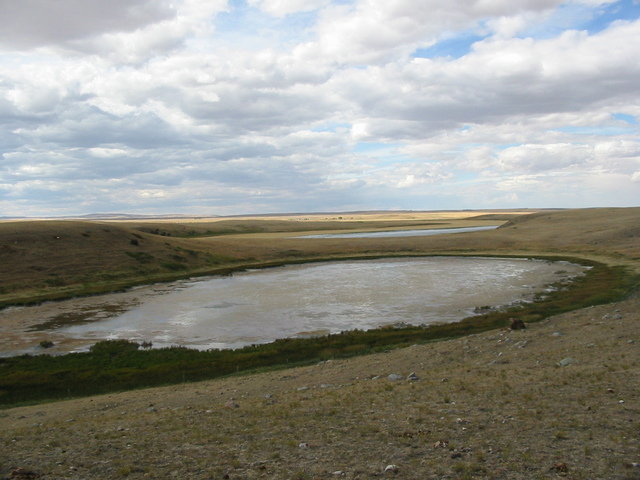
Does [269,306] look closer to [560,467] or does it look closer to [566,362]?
[566,362]

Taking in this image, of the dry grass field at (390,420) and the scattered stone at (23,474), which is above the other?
the scattered stone at (23,474)

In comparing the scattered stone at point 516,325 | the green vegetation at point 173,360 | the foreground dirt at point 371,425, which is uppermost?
Result: the foreground dirt at point 371,425

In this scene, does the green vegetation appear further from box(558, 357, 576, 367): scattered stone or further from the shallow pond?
box(558, 357, 576, 367): scattered stone

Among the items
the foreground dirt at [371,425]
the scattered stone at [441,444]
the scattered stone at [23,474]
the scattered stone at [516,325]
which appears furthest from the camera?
the scattered stone at [516,325]

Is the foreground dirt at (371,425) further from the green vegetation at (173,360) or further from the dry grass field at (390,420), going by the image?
the green vegetation at (173,360)

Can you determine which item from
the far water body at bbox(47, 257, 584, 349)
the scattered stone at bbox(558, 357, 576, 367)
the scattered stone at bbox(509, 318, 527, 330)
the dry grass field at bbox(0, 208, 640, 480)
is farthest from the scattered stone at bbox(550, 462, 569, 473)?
the far water body at bbox(47, 257, 584, 349)

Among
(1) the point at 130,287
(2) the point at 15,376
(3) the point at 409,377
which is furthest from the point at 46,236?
(3) the point at 409,377

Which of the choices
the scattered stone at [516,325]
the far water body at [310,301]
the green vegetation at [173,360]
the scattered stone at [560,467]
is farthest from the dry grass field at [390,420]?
the far water body at [310,301]

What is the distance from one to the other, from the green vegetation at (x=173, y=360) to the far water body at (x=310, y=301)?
2278mm

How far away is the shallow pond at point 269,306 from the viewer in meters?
29.8

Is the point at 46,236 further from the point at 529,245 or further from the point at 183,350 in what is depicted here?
the point at 529,245

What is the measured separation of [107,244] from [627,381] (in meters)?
63.0

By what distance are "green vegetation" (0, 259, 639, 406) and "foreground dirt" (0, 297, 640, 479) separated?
2.83 m

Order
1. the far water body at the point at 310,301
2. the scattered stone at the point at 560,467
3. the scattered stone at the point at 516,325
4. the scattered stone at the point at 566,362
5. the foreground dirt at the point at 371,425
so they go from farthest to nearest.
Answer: the far water body at the point at 310,301 → the scattered stone at the point at 516,325 → the scattered stone at the point at 566,362 → the foreground dirt at the point at 371,425 → the scattered stone at the point at 560,467
